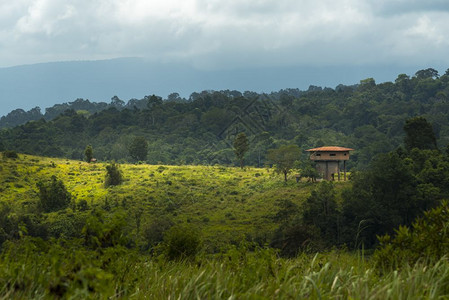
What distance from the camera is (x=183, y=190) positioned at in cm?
6700

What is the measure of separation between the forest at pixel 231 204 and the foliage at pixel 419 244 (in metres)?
0.03

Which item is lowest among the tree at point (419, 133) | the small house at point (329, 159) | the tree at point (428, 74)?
the small house at point (329, 159)

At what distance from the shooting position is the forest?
557 cm

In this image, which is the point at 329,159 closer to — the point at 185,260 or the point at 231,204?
the point at 231,204

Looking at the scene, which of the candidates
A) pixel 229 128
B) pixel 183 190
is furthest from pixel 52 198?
pixel 229 128

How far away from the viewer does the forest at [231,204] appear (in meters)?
5.57

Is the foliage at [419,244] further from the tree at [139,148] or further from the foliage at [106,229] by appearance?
the tree at [139,148]

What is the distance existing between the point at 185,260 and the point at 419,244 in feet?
11.8

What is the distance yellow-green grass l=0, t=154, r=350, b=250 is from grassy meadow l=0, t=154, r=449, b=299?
0.15 meters

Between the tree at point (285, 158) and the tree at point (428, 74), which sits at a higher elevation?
the tree at point (428, 74)

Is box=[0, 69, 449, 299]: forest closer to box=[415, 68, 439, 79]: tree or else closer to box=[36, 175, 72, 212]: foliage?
box=[36, 175, 72, 212]: foliage

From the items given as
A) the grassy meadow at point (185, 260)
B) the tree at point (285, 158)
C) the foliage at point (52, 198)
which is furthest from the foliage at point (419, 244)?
the tree at point (285, 158)

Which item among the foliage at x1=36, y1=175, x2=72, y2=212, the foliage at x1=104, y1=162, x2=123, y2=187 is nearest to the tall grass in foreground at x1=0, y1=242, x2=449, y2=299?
the foliage at x1=36, y1=175, x2=72, y2=212

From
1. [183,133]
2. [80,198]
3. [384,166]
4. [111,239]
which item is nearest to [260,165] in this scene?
[183,133]
